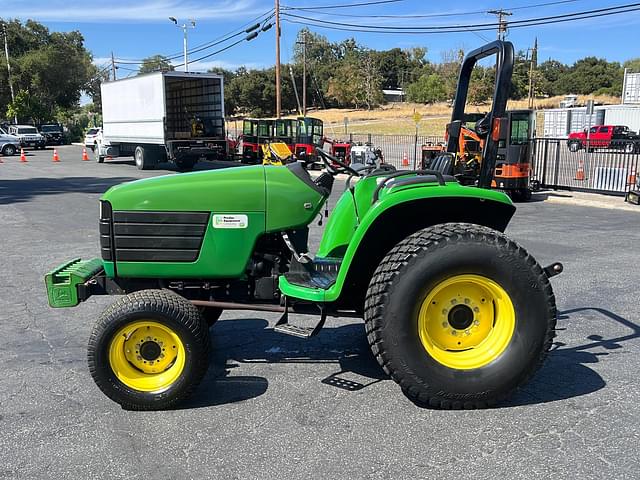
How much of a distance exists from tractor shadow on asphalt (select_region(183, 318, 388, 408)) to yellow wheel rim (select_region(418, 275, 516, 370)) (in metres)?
0.69

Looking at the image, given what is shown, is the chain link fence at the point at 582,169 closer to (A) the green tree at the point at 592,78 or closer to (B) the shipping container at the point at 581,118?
(B) the shipping container at the point at 581,118

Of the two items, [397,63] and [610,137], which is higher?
[397,63]

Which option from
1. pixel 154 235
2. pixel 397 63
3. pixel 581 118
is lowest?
pixel 154 235

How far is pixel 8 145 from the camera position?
35219 millimetres

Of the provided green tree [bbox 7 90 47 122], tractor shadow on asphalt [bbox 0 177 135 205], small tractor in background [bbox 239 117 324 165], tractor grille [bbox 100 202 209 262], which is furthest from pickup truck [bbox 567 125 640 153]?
green tree [bbox 7 90 47 122]

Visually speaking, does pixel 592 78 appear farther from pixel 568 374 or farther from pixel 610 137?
pixel 568 374

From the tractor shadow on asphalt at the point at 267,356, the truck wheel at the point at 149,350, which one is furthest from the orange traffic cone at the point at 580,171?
the truck wheel at the point at 149,350

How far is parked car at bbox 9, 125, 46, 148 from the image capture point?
1590 inches

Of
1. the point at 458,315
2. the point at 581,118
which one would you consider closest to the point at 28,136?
the point at 581,118

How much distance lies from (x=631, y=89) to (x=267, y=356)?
53.4 m

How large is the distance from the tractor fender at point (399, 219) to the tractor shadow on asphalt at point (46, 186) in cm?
1275

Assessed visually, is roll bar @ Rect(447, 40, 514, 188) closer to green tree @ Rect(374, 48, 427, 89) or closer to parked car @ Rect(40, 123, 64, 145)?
parked car @ Rect(40, 123, 64, 145)

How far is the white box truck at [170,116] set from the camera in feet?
76.2

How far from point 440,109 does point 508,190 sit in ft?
177
